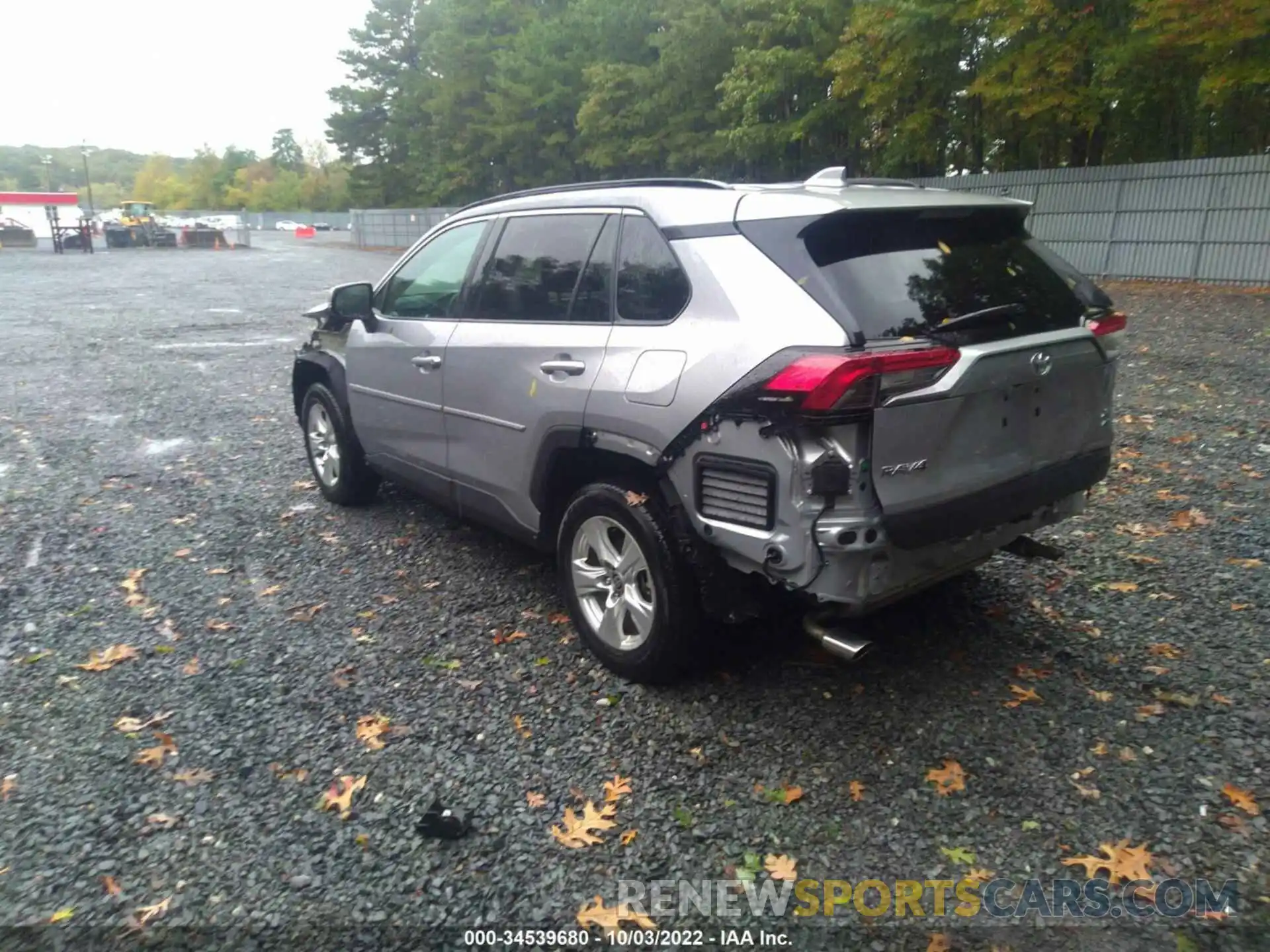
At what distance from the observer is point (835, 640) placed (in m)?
3.26

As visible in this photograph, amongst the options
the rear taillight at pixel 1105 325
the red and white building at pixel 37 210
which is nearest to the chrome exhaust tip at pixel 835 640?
the rear taillight at pixel 1105 325

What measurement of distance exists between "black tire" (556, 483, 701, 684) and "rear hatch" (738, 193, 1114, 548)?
2.72 ft

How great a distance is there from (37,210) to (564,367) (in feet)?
268

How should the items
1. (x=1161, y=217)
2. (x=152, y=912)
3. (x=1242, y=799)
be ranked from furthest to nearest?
(x=1161, y=217)
(x=1242, y=799)
(x=152, y=912)

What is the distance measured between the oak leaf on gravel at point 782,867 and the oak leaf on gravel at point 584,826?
0.50 metres

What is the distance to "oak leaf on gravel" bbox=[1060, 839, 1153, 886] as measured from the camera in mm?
2736

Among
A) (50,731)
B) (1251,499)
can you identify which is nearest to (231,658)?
(50,731)

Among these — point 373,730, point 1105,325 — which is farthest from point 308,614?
point 1105,325

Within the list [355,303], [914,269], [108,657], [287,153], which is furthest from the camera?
[287,153]

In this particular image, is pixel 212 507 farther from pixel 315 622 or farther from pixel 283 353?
pixel 283 353

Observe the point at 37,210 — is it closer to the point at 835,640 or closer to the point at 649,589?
the point at 649,589

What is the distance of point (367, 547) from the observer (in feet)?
18.1

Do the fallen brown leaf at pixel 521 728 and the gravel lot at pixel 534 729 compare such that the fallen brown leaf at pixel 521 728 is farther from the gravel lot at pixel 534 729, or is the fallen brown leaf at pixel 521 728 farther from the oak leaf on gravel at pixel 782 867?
the oak leaf on gravel at pixel 782 867

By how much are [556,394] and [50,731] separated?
2342 mm
